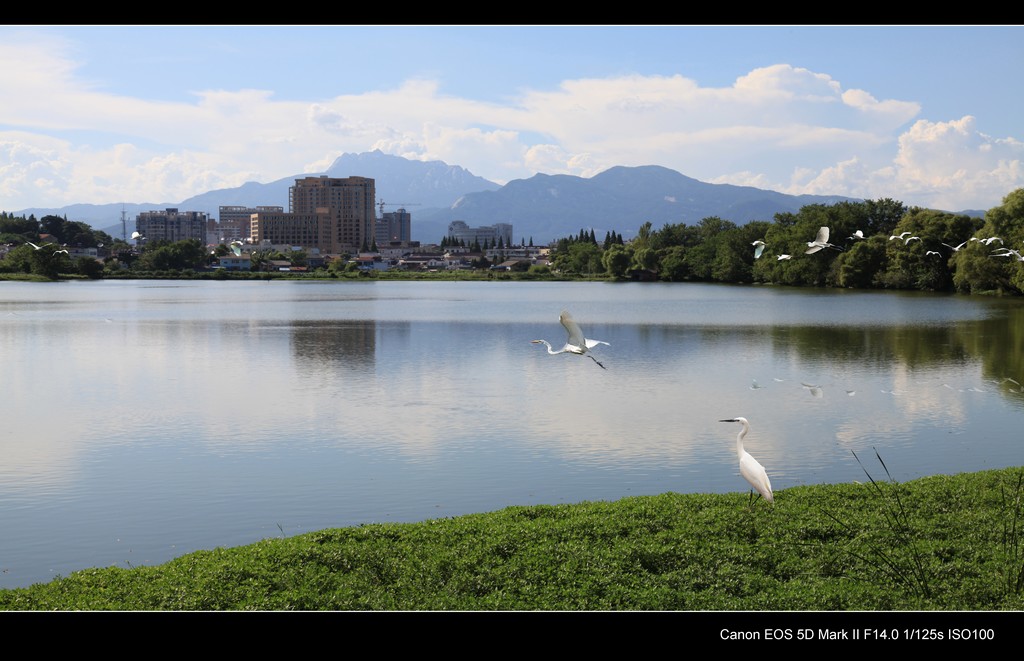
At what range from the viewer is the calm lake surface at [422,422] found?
836 cm

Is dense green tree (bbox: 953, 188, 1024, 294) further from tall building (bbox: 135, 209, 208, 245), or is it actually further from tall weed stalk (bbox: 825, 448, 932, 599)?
tall building (bbox: 135, 209, 208, 245)

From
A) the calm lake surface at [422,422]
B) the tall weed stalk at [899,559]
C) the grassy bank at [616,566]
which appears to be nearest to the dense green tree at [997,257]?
the calm lake surface at [422,422]

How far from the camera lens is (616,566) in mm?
5410

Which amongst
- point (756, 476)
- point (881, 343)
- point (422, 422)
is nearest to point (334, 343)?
point (422, 422)

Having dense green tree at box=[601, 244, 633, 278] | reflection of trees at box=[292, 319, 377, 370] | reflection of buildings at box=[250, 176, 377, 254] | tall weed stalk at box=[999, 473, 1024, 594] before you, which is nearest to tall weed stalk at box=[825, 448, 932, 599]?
tall weed stalk at box=[999, 473, 1024, 594]

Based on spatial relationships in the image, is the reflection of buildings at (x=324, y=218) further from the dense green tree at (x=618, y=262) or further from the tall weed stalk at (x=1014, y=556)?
the tall weed stalk at (x=1014, y=556)

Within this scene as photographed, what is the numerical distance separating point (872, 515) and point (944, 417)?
7133 millimetres

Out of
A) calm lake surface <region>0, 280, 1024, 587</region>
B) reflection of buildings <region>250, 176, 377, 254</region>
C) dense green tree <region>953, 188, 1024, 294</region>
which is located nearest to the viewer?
calm lake surface <region>0, 280, 1024, 587</region>

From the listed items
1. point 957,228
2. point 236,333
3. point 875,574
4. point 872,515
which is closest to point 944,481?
point 872,515

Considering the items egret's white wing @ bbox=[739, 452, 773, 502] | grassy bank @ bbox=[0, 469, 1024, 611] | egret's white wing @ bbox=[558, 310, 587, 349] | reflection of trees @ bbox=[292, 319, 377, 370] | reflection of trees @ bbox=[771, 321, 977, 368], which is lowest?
reflection of trees @ bbox=[292, 319, 377, 370]

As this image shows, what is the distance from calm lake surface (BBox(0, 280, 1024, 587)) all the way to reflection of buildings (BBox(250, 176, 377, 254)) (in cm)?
14581

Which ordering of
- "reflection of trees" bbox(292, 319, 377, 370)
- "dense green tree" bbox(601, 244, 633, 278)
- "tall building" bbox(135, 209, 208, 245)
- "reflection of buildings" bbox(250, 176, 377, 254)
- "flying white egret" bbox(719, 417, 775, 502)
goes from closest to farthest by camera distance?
"flying white egret" bbox(719, 417, 775, 502) < "reflection of trees" bbox(292, 319, 377, 370) < "dense green tree" bbox(601, 244, 633, 278) < "reflection of buildings" bbox(250, 176, 377, 254) < "tall building" bbox(135, 209, 208, 245)

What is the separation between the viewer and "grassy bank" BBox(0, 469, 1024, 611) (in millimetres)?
4965

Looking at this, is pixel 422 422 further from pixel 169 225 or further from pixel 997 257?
pixel 169 225
